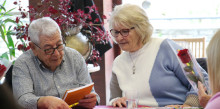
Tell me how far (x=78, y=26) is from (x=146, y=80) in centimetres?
84

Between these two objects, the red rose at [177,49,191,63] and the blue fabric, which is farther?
the blue fabric

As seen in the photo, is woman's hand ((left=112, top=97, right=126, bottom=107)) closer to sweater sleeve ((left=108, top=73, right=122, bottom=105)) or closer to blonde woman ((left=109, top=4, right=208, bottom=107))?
blonde woman ((left=109, top=4, right=208, bottom=107))

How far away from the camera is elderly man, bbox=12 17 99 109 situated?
1.72 metres

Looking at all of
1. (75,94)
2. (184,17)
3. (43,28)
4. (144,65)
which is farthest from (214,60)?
(184,17)

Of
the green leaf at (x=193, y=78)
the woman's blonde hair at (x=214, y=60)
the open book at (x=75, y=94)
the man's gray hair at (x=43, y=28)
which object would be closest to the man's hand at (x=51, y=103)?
the open book at (x=75, y=94)

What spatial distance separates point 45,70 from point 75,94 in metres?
0.42

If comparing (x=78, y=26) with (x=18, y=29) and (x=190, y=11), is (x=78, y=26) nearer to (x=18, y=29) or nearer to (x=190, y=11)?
(x=18, y=29)

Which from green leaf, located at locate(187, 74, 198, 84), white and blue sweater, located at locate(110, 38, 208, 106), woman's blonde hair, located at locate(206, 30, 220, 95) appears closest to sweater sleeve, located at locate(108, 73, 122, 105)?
white and blue sweater, located at locate(110, 38, 208, 106)

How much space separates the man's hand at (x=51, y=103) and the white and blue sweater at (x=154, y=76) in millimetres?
443

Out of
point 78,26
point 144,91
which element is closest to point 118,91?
point 144,91

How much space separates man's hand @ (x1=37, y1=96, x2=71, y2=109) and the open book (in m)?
0.03

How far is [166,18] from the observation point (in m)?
4.30

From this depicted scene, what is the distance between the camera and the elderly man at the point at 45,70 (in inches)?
67.6

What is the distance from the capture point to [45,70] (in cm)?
184
